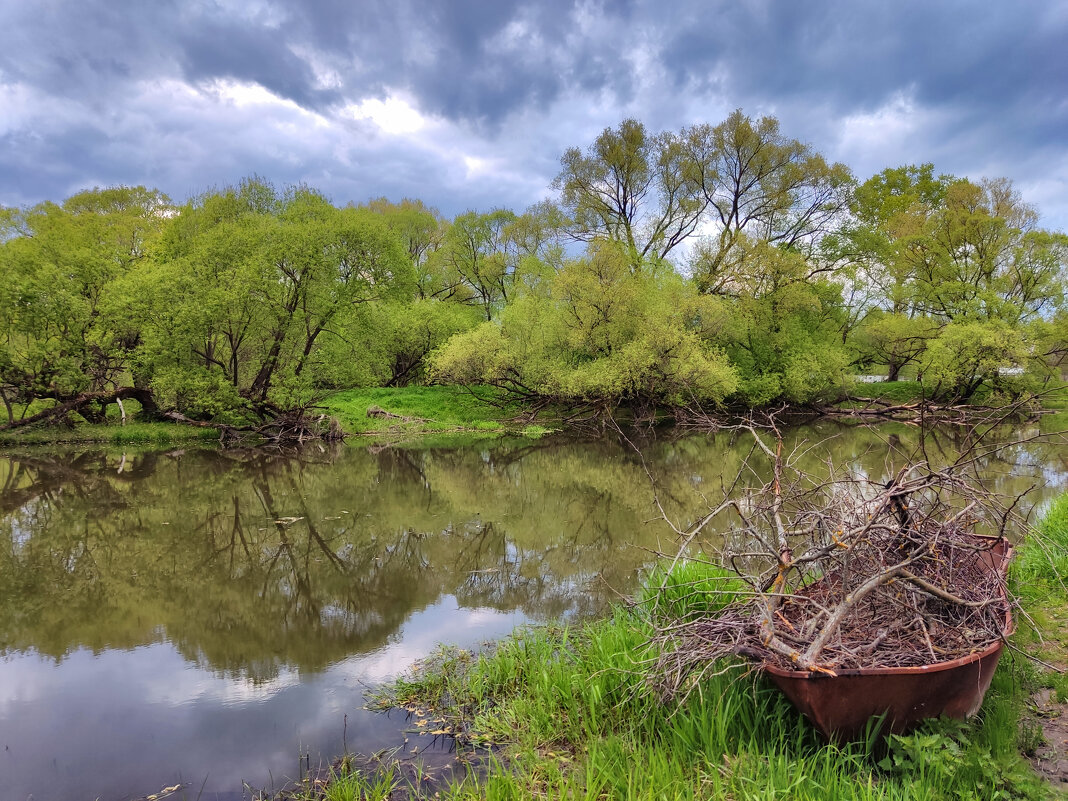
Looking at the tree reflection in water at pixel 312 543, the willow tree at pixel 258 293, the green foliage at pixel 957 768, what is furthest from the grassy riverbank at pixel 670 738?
the willow tree at pixel 258 293

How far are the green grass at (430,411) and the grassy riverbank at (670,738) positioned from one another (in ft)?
64.9

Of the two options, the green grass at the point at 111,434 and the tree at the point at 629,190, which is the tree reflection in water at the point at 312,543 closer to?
the green grass at the point at 111,434

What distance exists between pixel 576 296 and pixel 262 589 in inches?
829

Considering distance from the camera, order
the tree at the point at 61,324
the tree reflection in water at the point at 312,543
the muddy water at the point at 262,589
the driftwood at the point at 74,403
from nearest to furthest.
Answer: the muddy water at the point at 262,589 → the tree reflection in water at the point at 312,543 → the tree at the point at 61,324 → the driftwood at the point at 74,403

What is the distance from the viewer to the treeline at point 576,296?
74.2 ft

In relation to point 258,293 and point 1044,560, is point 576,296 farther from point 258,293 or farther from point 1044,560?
point 1044,560

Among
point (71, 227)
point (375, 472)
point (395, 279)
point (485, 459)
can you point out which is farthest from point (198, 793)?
point (71, 227)

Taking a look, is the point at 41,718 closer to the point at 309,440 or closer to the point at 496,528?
the point at 496,528

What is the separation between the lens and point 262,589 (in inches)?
306

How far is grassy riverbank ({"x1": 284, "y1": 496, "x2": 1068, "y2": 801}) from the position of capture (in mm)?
3240

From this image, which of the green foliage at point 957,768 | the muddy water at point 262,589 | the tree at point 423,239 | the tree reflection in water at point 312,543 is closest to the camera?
the green foliage at point 957,768

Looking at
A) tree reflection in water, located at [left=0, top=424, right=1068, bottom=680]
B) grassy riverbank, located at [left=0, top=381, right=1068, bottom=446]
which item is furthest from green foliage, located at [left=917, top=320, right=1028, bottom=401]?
tree reflection in water, located at [left=0, top=424, right=1068, bottom=680]

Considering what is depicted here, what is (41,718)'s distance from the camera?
16.0 ft

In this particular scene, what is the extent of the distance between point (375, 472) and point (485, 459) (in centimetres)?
356
